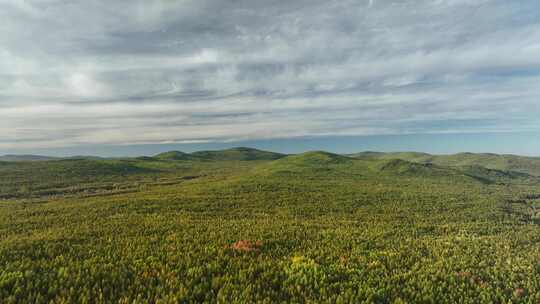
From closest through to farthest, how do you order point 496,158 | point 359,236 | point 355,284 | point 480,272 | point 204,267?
point 355,284 → point 204,267 → point 480,272 → point 359,236 → point 496,158

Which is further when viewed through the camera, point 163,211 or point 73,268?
point 163,211

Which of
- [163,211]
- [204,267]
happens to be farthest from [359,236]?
[163,211]

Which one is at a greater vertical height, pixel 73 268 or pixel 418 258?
pixel 73 268

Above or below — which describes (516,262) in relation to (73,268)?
below

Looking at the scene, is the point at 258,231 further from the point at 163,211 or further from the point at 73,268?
the point at 163,211

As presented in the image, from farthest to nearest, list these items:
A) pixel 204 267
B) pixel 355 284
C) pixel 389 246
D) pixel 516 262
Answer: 1. pixel 389 246
2. pixel 516 262
3. pixel 204 267
4. pixel 355 284

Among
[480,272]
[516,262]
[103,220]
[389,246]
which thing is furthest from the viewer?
[103,220]

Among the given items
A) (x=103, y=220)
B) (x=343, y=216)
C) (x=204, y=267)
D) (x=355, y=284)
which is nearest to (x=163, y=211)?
(x=103, y=220)

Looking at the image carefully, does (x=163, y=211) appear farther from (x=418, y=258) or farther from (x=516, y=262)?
(x=516, y=262)

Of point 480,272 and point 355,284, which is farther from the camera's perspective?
point 480,272
